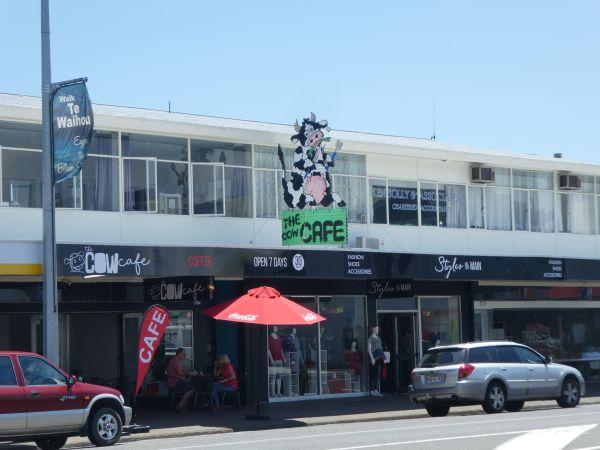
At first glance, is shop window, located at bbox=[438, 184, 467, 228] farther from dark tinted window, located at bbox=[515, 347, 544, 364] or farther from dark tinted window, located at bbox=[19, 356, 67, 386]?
dark tinted window, located at bbox=[19, 356, 67, 386]

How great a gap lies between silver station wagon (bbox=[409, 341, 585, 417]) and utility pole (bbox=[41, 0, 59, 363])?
8455 mm

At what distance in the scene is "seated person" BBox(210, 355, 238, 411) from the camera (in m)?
24.8

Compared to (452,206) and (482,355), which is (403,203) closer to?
(452,206)

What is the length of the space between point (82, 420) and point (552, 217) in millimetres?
19253

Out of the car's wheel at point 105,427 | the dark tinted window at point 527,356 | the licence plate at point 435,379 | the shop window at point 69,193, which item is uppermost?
the shop window at point 69,193

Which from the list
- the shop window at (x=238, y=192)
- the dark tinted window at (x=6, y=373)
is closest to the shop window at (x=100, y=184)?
the shop window at (x=238, y=192)

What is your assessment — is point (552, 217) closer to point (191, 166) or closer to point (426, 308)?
point (426, 308)

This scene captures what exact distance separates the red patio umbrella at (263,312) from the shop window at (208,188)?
331cm

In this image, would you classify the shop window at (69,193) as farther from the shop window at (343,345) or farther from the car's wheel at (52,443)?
the shop window at (343,345)

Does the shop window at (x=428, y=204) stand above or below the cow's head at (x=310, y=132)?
below

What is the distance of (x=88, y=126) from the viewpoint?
19.6m

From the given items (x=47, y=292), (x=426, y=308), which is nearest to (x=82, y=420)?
(x=47, y=292)

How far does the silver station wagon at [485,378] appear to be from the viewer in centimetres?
2339

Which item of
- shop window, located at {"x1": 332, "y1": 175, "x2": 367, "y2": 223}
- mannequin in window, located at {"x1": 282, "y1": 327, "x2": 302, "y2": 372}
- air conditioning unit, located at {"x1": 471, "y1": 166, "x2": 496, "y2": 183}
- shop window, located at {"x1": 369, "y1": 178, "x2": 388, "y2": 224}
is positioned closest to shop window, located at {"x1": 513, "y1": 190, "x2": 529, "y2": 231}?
air conditioning unit, located at {"x1": 471, "y1": 166, "x2": 496, "y2": 183}
